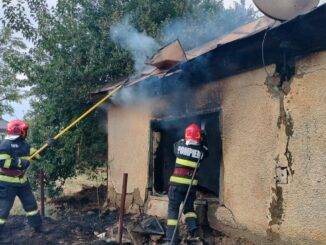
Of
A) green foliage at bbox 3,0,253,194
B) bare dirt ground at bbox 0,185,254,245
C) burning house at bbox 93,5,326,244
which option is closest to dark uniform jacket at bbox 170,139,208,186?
burning house at bbox 93,5,326,244

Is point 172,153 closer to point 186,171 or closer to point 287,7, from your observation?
point 186,171

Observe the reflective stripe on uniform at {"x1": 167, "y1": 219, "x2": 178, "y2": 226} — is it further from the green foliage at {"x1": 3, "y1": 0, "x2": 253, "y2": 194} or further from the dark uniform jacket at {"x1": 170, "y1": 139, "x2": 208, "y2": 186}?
the green foliage at {"x1": 3, "y1": 0, "x2": 253, "y2": 194}

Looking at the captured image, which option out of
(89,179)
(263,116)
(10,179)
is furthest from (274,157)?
(89,179)

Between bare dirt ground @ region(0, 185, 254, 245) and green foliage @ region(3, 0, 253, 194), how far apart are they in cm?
140

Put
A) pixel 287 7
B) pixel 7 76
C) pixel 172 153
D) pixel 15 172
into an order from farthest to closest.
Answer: pixel 7 76
pixel 172 153
pixel 15 172
pixel 287 7

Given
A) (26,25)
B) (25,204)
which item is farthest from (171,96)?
(26,25)

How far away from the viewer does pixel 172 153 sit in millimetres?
8664

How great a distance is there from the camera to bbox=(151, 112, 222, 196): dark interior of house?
7.69 m

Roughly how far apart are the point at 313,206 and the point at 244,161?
1272 mm

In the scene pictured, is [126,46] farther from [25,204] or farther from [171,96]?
[25,204]

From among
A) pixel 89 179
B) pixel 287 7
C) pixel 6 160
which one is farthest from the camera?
pixel 89 179

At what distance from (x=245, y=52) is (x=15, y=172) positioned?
4.45m

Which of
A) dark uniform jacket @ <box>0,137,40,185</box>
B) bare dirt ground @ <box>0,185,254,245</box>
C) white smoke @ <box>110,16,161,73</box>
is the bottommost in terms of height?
bare dirt ground @ <box>0,185,254,245</box>

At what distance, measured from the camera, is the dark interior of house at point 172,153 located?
7.69 m
